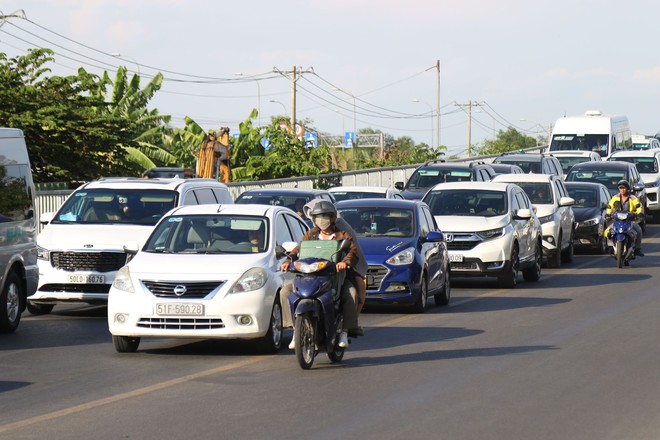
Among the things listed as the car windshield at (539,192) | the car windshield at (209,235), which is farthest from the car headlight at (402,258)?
the car windshield at (539,192)

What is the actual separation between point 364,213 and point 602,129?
1459 inches

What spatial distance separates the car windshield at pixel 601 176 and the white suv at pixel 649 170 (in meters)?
4.54

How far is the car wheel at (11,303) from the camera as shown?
51.8 ft

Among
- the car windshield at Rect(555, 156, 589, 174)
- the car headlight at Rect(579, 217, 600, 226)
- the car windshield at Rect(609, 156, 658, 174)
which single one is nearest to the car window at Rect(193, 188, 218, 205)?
the car headlight at Rect(579, 217, 600, 226)

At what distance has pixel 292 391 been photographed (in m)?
11.1

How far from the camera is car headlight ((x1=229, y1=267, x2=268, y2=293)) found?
13469 millimetres

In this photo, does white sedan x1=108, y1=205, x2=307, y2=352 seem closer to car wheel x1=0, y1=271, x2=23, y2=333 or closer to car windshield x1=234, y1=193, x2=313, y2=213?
car wheel x1=0, y1=271, x2=23, y2=333

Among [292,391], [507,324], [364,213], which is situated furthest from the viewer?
[364,213]

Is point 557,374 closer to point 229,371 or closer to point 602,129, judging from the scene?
point 229,371

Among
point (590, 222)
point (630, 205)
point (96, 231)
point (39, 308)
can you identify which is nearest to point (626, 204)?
point (630, 205)

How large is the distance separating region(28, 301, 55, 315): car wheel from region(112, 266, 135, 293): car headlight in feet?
16.5

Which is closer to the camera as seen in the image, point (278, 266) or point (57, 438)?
point (57, 438)

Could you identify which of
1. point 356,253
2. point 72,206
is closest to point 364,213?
point 72,206

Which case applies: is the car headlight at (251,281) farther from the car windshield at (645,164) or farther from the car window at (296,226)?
the car windshield at (645,164)
